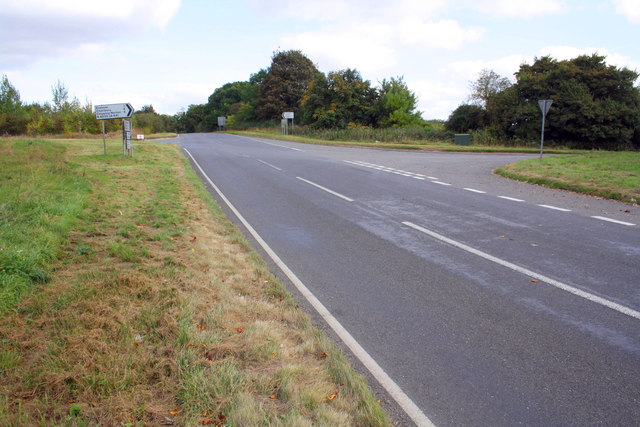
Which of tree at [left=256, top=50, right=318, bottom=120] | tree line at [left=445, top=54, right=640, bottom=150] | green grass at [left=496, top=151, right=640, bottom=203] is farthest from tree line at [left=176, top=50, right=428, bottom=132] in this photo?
green grass at [left=496, top=151, right=640, bottom=203]

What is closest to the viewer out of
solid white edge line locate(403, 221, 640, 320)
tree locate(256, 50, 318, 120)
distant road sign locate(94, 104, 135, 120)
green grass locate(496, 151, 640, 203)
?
solid white edge line locate(403, 221, 640, 320)

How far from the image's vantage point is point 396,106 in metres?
50.8

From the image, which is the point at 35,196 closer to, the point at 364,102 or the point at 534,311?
the point at 534,311

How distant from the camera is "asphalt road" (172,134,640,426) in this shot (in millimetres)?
3312

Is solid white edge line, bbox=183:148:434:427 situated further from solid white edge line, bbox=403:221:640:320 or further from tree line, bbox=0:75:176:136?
tree line, bbox=0:75:176:136

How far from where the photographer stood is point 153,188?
1226 centimetres

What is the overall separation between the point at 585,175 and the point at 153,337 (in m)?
14.7

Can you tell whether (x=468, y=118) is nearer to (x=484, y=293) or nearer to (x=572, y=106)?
(x=572, y=106)

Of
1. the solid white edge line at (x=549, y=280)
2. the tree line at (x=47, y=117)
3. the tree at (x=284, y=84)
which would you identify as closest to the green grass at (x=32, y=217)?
the solid white edge line at (x=549, y=280)

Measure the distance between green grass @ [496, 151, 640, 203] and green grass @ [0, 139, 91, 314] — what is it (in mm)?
12252

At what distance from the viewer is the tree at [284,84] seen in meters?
71.1

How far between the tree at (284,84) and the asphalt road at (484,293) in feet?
204

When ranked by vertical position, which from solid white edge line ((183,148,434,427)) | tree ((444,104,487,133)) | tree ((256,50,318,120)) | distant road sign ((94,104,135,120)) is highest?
tree ((256,50,318,120))

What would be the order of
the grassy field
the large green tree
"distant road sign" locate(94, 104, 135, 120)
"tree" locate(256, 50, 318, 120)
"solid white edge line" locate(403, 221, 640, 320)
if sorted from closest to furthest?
the grassy field
"solid white edge line" locate(403, 221, 640, 320)
"distant road sign" locate(94, 104, 135, 120)
the large green tree
"tree" locate(256, 50, 318, 120)
